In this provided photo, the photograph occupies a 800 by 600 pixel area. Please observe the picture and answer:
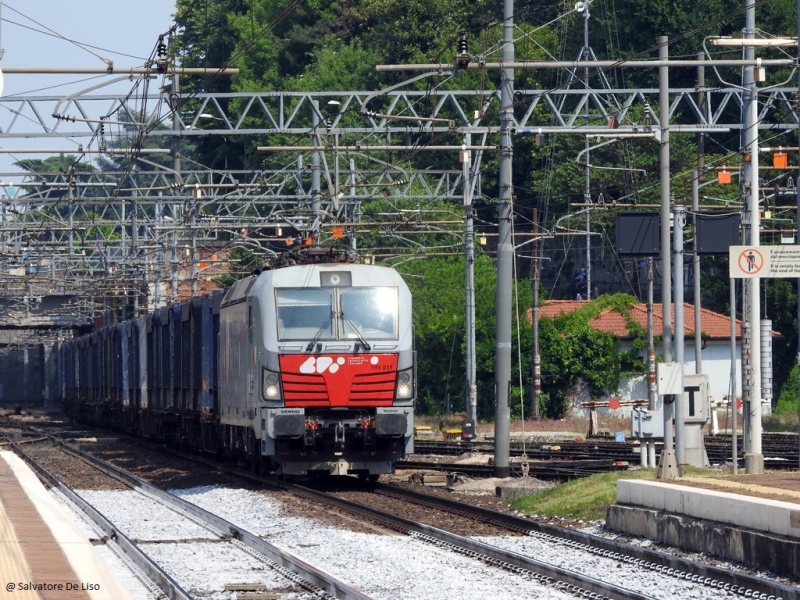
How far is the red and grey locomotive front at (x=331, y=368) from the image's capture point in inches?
779

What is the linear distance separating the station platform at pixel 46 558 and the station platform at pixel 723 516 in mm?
5160

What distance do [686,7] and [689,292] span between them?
39.8 feet

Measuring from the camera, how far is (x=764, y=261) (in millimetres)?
17219

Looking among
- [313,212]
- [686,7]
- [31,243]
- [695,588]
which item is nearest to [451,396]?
[31,243]

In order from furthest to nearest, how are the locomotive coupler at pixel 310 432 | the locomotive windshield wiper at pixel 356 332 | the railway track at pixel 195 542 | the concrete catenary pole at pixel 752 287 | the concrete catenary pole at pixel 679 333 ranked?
1. the locomotive windshield wiper at pixel 356 332
2. the locomotive coupler at pixel 310 432
3. the concrete catenary pole at pixel 679 333
4. the concrete catenary pole at pixel 752 287
5. the railway track at pixel 195 542

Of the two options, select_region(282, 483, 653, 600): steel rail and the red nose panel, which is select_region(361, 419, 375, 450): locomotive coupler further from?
select_region(282, 483, 653, 600): steel rail

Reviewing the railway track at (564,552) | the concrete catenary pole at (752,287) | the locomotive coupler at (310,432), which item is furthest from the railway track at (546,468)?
the railway track at (564,552)

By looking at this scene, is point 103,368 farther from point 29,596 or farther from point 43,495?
point 29,596

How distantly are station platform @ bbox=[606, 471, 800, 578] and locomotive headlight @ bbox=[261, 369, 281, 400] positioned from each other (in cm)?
623

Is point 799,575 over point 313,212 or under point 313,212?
under

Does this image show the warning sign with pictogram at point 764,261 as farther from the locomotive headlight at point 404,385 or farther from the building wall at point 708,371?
the building wall at point 708,371

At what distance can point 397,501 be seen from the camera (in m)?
18.4

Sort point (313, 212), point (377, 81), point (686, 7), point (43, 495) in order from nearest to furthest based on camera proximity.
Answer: point (43, 495) → point (313, 212) → point (686, 7) → point (377, 81)

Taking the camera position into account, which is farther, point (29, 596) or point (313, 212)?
point (313, 212)
